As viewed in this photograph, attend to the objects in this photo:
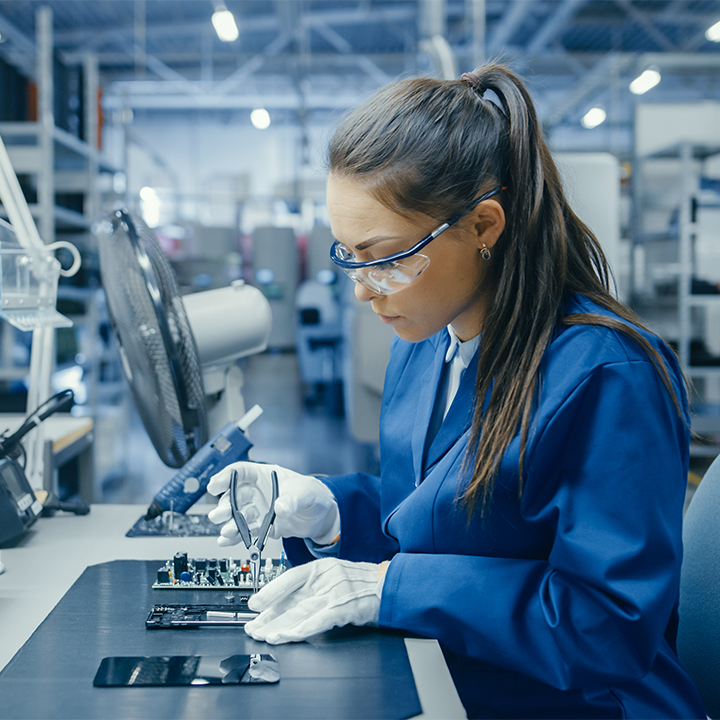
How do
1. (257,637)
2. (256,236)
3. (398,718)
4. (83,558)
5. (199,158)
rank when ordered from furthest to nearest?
(199,158) < (256,236) < (83,558) < (257,637) < (398,718)

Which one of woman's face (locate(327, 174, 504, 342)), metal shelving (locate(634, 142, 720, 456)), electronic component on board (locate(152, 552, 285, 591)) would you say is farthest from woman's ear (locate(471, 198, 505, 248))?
metal shelving (locate(634, 142, 720, 456))

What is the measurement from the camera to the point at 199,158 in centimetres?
1073

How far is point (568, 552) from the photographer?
0.69 m

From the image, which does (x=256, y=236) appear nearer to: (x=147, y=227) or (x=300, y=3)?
(x=300, y=3)

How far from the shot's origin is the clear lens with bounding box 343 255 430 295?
0.78m

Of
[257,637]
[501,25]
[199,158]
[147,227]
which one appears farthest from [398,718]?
[199,158]

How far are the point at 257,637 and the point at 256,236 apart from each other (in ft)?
26.3

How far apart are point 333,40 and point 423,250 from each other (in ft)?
26.0

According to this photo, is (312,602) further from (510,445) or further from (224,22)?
(224,22)

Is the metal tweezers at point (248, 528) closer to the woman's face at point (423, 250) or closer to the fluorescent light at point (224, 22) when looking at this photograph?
the woman's face at point (423, 250)

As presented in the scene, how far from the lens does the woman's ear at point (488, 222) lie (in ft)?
2.56

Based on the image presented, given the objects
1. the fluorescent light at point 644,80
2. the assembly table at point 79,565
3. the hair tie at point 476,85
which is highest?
the fluorescent light at point 644,80

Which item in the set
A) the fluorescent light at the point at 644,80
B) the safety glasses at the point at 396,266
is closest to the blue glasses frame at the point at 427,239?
the safety glasses at the point at 396,266

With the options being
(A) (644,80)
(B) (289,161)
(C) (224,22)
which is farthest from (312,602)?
(B) (289,161)
